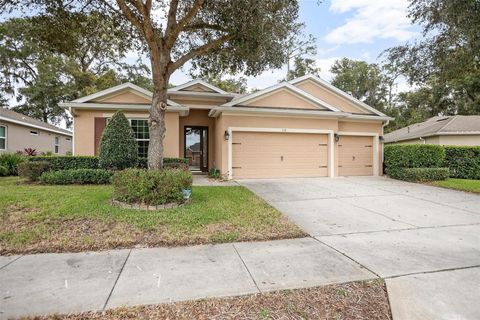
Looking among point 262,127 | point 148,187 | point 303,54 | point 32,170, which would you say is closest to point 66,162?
point 32,170

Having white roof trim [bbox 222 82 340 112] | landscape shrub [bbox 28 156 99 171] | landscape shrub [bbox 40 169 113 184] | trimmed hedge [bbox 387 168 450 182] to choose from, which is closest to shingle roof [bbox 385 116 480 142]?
trimmed hedge [bbox 387 168 450 182]

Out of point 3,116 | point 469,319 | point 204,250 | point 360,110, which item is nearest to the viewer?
point 469,319

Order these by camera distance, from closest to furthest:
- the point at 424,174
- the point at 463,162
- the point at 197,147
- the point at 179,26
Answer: the point at 179,26
the point at 424,174
the point at 463,162
the point at 197,147

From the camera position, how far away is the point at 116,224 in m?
4.95

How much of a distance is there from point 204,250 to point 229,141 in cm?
781

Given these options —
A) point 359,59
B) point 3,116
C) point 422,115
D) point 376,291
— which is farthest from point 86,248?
point 359,59

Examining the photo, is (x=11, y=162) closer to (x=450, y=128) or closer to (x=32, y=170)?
(x=32, y=170)

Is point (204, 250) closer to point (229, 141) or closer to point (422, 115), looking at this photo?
point (229, 141)

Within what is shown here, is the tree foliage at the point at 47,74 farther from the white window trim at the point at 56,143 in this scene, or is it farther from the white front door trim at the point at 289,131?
the white front door trim at the point at 289,131

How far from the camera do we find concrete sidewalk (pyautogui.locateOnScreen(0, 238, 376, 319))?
2.67 meters

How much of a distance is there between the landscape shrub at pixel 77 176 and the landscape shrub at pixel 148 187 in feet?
10.6

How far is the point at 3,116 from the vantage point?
15250mm

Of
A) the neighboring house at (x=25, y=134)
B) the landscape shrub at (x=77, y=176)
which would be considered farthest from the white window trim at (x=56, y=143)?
the landscape shrub at (x=77, y=176)

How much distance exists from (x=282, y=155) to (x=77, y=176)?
8.11 m
